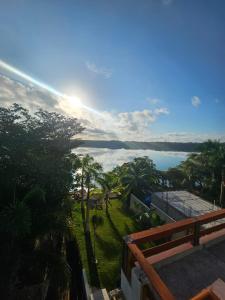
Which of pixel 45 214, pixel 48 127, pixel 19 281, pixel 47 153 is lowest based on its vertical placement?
pixel 19 281

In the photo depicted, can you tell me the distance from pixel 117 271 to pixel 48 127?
37.7ft

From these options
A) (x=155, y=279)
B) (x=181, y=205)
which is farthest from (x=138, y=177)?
(x=155, y=279)

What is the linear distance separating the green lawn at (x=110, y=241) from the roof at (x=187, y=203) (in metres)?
4.39

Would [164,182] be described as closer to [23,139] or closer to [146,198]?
[146,198]

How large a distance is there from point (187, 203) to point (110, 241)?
833 centimetres

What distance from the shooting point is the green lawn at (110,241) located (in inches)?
558

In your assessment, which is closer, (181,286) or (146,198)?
(181,286)

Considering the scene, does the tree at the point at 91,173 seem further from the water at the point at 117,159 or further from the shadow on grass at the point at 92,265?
the water at the point at 117,159

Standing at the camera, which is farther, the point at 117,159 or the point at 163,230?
the point at 117,159

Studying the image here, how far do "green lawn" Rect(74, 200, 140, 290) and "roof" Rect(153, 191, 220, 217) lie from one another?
439 centimetres

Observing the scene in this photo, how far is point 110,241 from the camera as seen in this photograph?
18234mm

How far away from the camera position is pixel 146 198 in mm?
25641

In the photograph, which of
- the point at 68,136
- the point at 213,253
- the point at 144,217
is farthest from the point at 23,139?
the point at 144,217

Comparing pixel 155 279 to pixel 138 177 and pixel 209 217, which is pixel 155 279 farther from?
pixel 138 177
